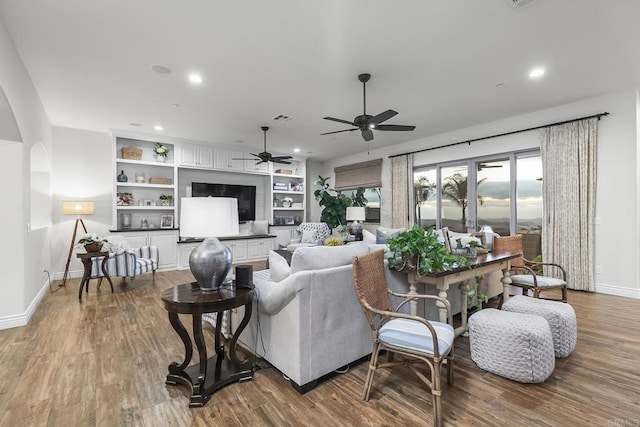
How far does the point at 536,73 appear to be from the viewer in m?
3.67

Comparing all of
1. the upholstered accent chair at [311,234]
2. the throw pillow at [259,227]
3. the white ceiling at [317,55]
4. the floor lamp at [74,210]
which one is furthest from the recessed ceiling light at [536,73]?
the floor lamp at [74,210]

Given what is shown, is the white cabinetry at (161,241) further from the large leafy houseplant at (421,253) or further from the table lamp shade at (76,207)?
the large leafy houseplant at (421,253)

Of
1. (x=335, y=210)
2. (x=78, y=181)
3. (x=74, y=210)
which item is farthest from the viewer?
(x=335, y=210)

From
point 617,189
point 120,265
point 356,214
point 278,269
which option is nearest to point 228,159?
point 356,214

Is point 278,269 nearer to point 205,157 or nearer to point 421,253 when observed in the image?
point 421,253

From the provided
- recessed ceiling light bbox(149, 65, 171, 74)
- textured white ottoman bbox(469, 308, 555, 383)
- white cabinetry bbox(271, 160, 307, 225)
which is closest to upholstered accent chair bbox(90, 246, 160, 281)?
recessed ceiling light bbox(149, 65, 171, 74)

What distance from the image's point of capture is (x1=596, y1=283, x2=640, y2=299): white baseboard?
4.16m

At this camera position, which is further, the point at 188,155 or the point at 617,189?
the point at 188,155

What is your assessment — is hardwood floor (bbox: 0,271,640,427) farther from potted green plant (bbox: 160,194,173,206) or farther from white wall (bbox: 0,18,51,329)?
potted green plant (bbox: 160,194,173,206)

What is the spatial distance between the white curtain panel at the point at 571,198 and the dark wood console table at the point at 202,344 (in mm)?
4899

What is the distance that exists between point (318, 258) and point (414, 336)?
0.79 m

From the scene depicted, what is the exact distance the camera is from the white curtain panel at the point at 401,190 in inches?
273

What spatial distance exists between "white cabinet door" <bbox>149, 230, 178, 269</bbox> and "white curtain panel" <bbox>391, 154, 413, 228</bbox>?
491 centimetres

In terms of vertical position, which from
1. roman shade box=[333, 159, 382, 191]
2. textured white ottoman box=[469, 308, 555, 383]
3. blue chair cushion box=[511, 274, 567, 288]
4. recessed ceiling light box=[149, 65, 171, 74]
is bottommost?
textured white ottoman box=[469, 308, 555, 383]
